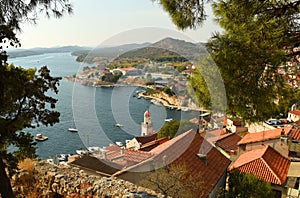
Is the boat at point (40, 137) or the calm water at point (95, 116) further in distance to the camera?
the boat at point (40, 137)

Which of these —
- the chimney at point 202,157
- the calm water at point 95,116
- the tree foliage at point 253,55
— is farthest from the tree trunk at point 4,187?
the chimney at point 202,157

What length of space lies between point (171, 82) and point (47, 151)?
17278 mm

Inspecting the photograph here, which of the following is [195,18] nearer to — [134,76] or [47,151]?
[134,76]

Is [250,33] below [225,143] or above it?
above

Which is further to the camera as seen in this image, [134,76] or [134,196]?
[134,76]

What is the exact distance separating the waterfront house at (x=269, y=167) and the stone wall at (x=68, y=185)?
7797mm

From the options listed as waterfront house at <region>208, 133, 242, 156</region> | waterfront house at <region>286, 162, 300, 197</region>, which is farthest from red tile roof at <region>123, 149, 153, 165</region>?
waterfront house at <region>208, 133, 242, 156</region>

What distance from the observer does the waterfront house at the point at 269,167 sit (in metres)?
9.85

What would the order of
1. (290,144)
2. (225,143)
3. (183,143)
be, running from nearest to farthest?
(183,143) → (290,144) → (225,143)

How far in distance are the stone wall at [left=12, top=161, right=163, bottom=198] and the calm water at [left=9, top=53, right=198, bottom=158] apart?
5.64ft

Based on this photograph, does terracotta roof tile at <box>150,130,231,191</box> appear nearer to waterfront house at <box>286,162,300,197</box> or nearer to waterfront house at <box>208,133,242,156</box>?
waterfront house at <box>286,162,300,197</box>

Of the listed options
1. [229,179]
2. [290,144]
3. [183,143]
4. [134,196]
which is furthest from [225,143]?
[134,196]

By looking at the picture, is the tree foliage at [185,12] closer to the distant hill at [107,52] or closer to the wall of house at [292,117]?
the distant hill at [107,52]

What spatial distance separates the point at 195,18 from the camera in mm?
3400
